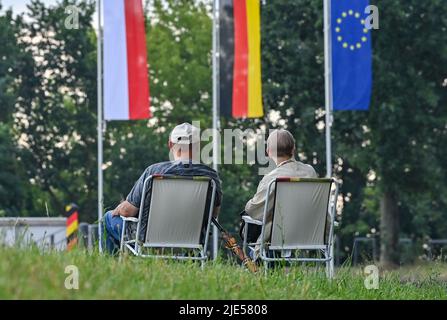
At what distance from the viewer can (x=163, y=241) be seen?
8297 millimetres

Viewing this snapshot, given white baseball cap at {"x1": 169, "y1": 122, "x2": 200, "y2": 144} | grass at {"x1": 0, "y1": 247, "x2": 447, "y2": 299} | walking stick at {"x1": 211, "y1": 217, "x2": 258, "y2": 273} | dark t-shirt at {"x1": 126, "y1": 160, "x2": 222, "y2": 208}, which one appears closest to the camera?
grass at {"x1": 0, "y1": 247, "x2": 447, "y2": 299}

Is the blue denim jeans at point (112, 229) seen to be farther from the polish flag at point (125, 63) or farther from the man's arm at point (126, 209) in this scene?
the polish flag at point (125, 63)

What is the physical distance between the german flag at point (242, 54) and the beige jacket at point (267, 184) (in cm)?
1107

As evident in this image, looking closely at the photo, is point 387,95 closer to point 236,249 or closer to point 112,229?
point 112,229

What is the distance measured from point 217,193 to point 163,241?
54 cm

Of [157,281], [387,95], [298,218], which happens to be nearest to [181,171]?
[298,218]

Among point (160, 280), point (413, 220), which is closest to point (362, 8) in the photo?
point (160, 280)

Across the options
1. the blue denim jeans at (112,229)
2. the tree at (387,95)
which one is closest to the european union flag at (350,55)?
the tree at (387,95)

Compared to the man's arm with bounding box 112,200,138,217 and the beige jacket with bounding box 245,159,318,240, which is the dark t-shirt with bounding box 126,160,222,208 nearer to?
the man's arm with bounding box 112,200,138,217

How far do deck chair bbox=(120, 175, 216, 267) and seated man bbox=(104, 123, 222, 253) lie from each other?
0.10 meters

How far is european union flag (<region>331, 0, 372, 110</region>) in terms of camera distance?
63.2 ft

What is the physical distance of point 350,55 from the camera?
19375mm

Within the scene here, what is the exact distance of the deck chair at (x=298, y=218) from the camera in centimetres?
A: 837

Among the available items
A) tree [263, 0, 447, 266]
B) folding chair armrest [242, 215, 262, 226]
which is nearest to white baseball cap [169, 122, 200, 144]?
folding chair armrest [242, 215, 262, 226]
